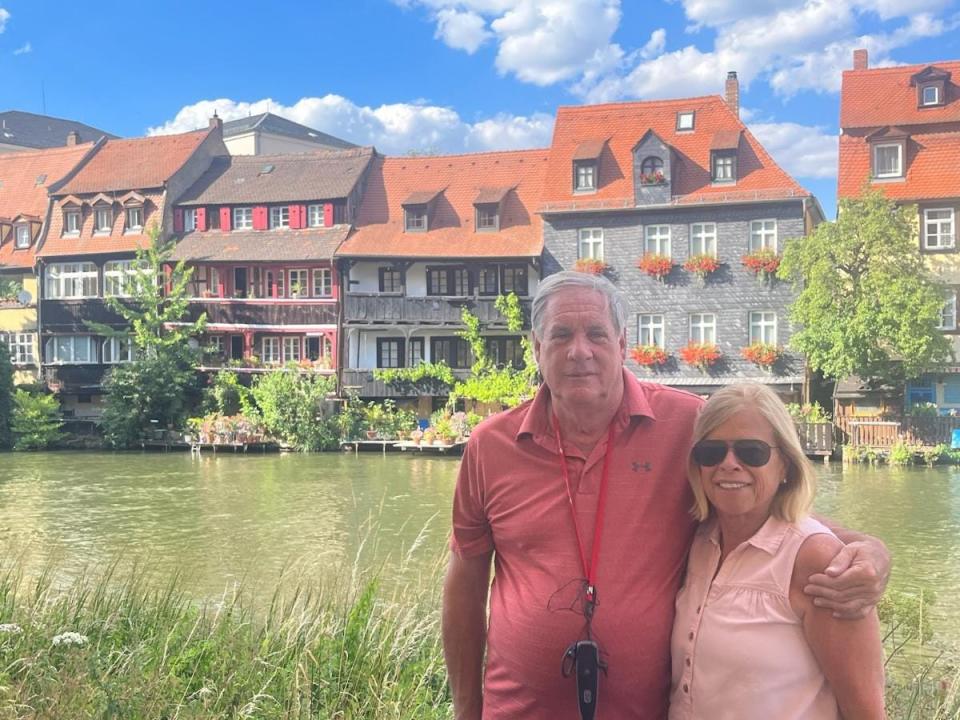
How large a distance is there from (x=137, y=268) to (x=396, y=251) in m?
9.65

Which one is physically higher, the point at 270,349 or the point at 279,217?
the point at 279,217

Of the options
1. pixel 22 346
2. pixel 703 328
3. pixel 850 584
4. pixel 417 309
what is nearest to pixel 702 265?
pixel 703 328

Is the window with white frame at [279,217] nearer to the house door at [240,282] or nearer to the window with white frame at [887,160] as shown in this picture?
the house door at [240,282]

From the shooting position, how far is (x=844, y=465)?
2620 cm

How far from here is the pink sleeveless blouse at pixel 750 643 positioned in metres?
2.50

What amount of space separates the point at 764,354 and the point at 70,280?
26.8 m

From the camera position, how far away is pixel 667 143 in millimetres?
32031

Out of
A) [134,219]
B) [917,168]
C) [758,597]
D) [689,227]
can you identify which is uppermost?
[917,168]

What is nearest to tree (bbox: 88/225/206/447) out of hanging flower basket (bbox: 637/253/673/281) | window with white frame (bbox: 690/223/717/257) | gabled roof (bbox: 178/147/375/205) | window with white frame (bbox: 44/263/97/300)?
window with white frame (bbox: 44/263/97/300)

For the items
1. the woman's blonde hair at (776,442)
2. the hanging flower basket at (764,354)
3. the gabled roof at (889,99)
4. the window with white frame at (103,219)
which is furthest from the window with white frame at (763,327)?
the woman's blonde hair at (776,442)

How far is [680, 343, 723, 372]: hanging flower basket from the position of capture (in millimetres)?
30781

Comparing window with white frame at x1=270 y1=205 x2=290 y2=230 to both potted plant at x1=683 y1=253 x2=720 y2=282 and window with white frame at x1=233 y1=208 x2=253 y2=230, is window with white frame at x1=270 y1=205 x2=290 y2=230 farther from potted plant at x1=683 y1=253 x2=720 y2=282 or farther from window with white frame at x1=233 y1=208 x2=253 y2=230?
potted plant at x1=683 y1=253 x2=720 y2=282

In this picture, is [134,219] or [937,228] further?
[134,219]

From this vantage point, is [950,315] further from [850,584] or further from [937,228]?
[850,584]
